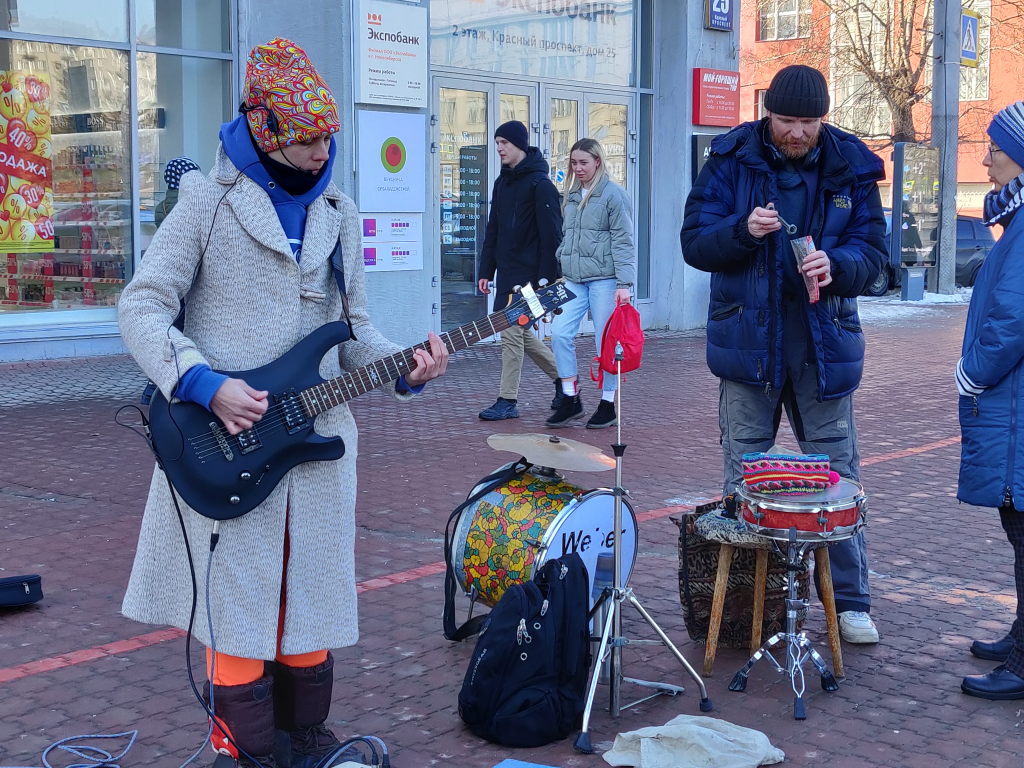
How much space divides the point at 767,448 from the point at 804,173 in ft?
3.49

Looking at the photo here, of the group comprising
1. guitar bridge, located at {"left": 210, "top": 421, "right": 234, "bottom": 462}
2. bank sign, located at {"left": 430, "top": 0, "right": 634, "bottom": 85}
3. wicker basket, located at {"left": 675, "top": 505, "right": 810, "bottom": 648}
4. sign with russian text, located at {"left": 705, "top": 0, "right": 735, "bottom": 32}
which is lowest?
wicker basket, located at {"left": 675, "top": 505, "right": 810, "bottom": 648}

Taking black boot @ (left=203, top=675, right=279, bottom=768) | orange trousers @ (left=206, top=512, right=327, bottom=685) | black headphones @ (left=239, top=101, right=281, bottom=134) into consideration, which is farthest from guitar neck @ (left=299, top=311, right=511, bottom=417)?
black boot @ (left=203, top=675, right=279, bottom=768)

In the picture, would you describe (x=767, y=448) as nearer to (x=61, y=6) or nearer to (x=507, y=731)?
(x=507, y=731)

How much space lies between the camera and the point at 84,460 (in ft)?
26.9

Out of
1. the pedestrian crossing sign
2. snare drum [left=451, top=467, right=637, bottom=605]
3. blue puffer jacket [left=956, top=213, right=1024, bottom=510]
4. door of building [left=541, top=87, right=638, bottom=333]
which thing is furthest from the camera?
the pedestrian crossing sign

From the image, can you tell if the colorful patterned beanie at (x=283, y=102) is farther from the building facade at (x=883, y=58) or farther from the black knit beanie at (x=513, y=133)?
the building facade at (x=883, y=58)

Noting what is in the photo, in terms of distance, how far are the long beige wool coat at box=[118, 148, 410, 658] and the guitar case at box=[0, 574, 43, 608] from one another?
1846mm

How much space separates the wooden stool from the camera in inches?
179

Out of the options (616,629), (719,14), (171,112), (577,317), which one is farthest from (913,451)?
(719,14)

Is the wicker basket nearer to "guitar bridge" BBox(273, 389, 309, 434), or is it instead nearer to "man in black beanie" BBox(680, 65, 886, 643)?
"man in black beanie" BBox(680, 65, 886, 643)

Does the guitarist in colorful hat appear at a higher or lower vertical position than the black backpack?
higher

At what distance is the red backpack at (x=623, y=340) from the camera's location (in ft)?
14.3

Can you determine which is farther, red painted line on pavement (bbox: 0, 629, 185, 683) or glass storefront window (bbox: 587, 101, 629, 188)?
glass storefront window (bbox: 587, 101, 629, 188)

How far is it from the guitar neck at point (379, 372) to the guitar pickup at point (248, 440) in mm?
154
